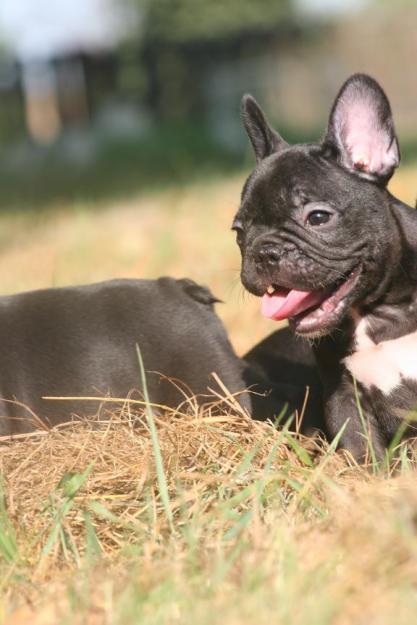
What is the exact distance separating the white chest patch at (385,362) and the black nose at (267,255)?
44 centimetres

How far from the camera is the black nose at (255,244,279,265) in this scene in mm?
3512

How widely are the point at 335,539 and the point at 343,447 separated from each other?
3.63 ft

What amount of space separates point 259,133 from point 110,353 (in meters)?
1.10

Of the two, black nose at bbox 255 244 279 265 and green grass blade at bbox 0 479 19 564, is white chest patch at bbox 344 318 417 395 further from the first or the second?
green grass blade at bbox 0 479 19 564

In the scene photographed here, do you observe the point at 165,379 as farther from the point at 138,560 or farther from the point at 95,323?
the point at 138,560

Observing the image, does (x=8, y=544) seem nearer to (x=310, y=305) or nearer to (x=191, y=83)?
(x=310, y=305)

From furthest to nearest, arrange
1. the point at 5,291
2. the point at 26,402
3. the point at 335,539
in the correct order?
the point at 5,291, the point at 26,402, the point at 335,539

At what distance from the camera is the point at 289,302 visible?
363cm

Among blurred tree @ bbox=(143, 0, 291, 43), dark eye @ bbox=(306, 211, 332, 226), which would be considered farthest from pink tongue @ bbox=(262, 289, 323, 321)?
blurred tree @ bbox=(143, 0, 291, 43)

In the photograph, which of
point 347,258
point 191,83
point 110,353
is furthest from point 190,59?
point 347,258

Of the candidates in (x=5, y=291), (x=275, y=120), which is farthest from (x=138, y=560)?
(x=275, y=120)

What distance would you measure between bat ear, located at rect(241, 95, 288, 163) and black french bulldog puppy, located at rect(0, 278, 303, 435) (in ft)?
2.79

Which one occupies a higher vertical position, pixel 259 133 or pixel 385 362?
pixel 259 133

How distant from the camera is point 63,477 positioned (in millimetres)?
3270
